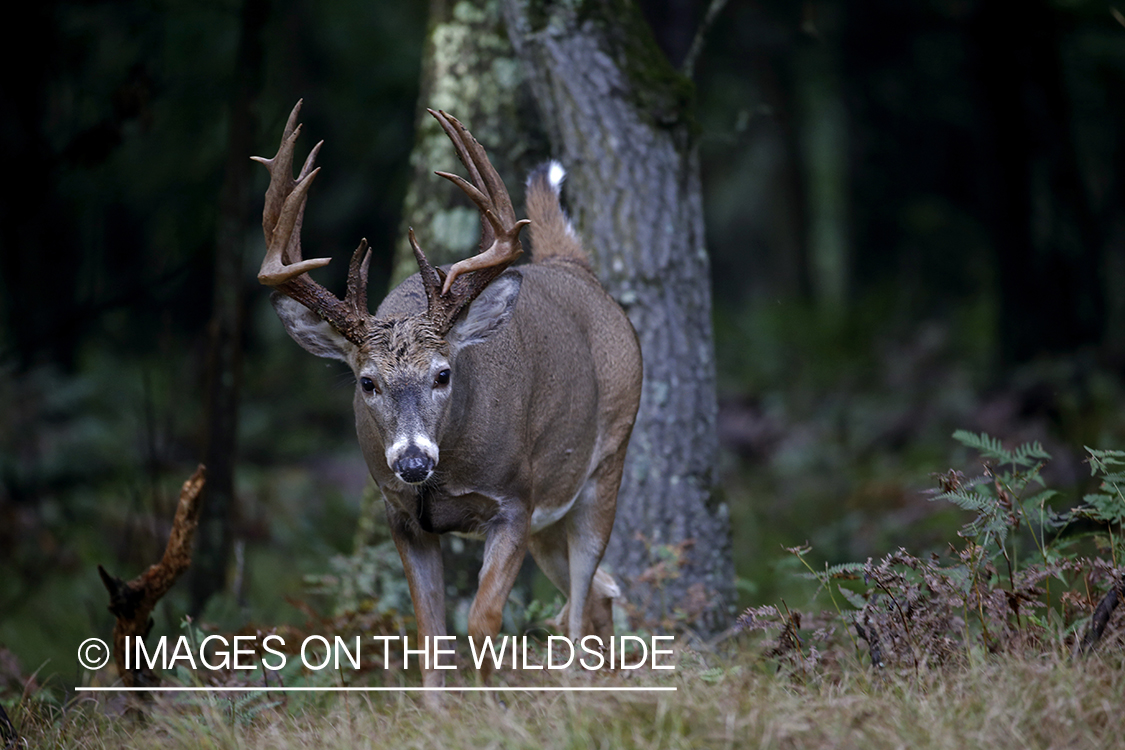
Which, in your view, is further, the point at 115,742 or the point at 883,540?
the point at 883,540

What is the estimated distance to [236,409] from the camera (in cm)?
694

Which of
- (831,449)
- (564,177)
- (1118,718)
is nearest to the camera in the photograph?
(1118,718)

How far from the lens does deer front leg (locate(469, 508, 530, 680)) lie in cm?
419

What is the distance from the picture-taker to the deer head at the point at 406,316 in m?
4.03

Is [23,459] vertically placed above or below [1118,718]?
below

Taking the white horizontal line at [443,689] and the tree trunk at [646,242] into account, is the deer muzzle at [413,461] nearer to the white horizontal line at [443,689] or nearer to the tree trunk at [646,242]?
the white horizontal line at [443,689]

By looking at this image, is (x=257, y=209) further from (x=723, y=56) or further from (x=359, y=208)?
(x=723, y=56)

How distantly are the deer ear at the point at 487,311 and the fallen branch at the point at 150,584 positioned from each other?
4.34ft

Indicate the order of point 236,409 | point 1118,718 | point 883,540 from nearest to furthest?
point 1118,718, point 236,409, point 883,540

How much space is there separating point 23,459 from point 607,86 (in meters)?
7.96

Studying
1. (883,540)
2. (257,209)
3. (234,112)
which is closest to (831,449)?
(883,540)

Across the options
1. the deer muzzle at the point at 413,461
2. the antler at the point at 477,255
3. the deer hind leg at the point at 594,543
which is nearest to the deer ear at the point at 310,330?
the antler at the point at 477,255

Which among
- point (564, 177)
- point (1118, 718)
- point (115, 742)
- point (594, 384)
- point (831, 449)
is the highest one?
Answer: point (564, 177)

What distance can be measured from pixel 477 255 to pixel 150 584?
1.97 m
